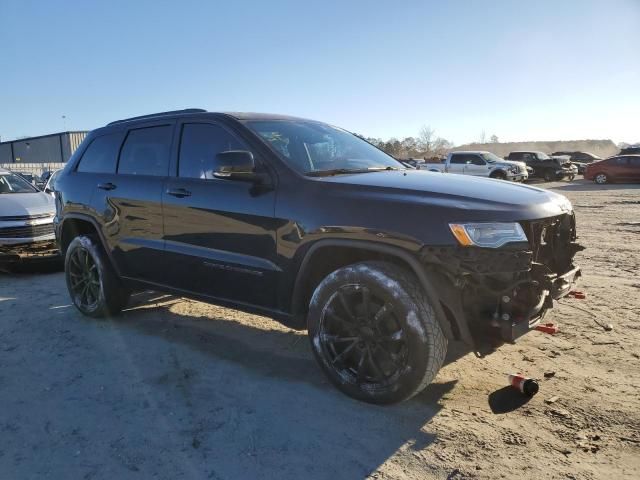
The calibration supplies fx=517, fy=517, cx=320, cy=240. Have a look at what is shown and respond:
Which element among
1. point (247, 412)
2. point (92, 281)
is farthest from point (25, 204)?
Answer: point (247, 412)

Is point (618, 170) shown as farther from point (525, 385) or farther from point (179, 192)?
point (179, 192)

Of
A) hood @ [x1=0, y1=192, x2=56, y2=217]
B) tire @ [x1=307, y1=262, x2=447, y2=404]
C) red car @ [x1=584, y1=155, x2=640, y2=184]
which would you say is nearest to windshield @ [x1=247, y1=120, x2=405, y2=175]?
tire @ [x1=307, y1=262, x2=447, y2=404]

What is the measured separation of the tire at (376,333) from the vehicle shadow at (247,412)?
0.19 metres

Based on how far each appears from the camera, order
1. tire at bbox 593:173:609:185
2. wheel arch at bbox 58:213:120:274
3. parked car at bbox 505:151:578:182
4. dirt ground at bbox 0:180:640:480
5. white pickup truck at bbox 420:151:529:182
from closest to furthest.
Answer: dirt ground at bbox 0:180:640:480
wheel arch at bbox 58:213:120:274
white pickup truck at bbox 420:151:529:182
tire at bbox 593:173:609:185
parked car at bbox 505:151:578:182

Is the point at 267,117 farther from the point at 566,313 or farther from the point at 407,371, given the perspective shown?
the point at 566,313

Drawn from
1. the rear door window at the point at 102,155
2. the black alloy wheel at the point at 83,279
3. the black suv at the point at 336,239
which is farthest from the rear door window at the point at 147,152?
the black alloy wheel at the point at 83,279

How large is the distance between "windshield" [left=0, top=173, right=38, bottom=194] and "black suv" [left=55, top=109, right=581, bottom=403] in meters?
4.63

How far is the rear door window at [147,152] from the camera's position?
450 cm

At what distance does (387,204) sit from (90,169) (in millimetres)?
3559

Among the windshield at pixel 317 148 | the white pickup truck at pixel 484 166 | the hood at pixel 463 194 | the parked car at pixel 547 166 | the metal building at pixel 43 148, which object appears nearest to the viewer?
the hood at pixel 463 194

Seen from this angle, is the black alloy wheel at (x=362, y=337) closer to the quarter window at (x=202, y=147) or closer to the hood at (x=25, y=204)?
the quarter window at (x=202, y=147)

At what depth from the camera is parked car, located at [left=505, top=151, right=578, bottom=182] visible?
29.7 m

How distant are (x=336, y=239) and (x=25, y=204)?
647cm

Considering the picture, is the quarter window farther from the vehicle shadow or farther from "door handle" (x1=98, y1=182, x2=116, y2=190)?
the vehicle shadow
